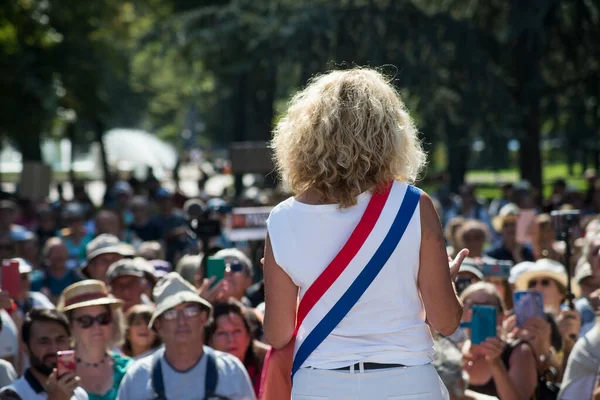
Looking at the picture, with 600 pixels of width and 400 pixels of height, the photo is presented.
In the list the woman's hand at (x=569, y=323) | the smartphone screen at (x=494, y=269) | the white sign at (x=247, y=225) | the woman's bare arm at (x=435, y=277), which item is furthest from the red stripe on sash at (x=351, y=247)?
the white sign at (x=247, y=225)

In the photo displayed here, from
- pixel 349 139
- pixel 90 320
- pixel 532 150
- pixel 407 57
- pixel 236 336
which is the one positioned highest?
pixel 407 57

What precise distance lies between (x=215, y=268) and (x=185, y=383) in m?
0.97

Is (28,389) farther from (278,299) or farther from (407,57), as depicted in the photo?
(407,57)

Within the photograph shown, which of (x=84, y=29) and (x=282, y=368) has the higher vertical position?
(x=84, y=29)

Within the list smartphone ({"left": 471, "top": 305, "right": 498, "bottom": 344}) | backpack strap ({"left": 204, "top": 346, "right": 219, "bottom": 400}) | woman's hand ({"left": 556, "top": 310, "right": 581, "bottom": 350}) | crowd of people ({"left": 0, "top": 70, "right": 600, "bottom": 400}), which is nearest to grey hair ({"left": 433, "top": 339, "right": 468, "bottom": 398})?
crowd of people ({"left": 0, "top": 70, "right": 600, "bottom": 400})

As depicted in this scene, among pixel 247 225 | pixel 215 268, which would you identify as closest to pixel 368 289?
pixel 215 268

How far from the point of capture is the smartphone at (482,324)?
5086mm

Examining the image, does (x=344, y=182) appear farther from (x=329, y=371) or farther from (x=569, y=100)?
(x=569, y=100)

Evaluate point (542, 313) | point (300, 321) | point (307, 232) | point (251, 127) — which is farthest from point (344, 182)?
point (251, 127)

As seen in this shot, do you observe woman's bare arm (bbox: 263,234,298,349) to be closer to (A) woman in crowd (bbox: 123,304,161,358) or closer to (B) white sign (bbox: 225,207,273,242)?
(A) woman in crowd (bbox: 123,304,161,358)

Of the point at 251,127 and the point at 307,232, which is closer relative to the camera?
the point at 307,232

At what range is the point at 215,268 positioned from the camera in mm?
6680

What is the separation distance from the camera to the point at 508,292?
26.9 ft

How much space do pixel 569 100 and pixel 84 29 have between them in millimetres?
13235
